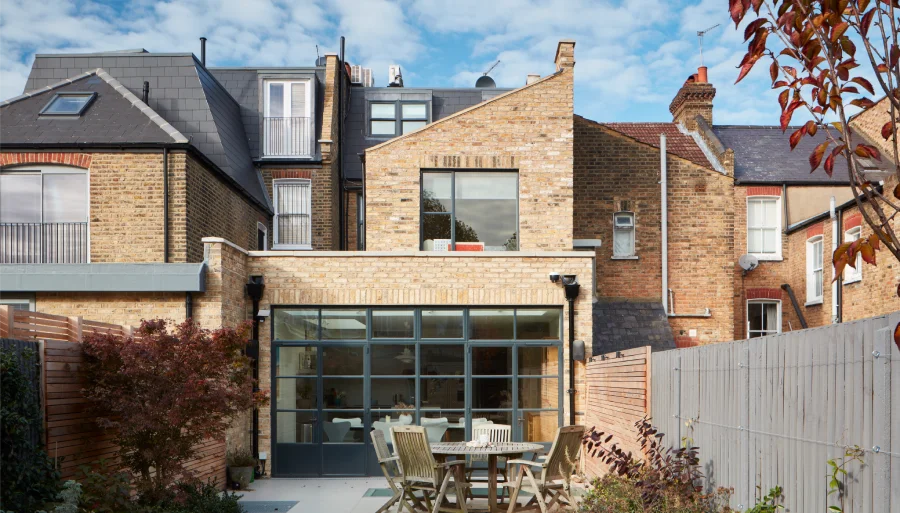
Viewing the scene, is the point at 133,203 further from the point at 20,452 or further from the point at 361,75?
the point at 361,75

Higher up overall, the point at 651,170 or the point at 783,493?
the point at 651,170

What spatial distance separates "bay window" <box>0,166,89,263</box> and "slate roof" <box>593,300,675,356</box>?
9.19 meters

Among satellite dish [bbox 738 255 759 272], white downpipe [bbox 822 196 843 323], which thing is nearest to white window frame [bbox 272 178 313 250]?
satellite dish [bbox 738 255 759 272]

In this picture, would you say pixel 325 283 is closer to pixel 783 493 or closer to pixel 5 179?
pixel 5 179

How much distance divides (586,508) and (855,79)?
274 inches

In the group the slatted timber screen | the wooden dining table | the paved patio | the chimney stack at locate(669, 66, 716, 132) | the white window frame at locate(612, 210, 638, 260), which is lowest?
the paved patio

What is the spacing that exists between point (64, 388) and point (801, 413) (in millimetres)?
6717

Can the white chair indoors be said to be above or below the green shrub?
below

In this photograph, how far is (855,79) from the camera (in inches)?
110

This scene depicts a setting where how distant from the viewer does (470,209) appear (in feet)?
47.2

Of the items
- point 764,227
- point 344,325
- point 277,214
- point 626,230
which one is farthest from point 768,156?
point 344,325

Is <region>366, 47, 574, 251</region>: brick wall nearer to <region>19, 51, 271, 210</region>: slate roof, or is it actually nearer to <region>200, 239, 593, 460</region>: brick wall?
<region>200, 239, 593, 460</region>: brick wall

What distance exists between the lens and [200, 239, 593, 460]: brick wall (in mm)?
13484

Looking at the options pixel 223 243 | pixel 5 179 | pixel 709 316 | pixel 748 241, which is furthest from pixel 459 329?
pixel 748 241
